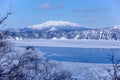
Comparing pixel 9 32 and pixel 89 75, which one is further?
pixel 89 75

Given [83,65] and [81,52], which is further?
[81,52]

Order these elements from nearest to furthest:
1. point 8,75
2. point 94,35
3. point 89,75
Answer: point 8,75 → point 89,75 → point 94,35

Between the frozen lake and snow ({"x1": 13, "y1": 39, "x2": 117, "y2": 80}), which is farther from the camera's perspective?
the frozen lake

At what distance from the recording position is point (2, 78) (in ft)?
22.2

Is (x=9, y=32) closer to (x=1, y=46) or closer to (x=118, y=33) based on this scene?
(x=1, y=46)

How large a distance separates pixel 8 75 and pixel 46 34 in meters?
125

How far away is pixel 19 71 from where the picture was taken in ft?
23.0

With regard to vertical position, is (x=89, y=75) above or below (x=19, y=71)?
below

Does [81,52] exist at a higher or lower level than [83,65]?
lower

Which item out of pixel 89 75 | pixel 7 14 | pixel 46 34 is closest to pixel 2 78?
pixel 7 14

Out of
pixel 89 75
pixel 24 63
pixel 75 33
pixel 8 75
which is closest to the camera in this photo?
pixel 8 75

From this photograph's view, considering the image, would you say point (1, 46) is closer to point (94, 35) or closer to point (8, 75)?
point (8, 75)

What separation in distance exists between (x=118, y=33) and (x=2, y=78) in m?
116

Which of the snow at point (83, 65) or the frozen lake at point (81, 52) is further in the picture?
the frozen lake at point (81, 52)
